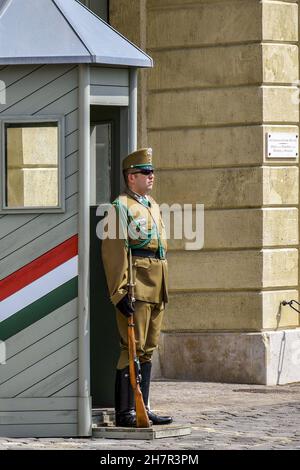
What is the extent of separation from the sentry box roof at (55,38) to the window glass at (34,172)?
1.53 ft

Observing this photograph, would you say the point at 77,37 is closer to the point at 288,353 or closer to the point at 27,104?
the point at 27,104

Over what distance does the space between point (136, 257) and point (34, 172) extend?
2.91 ft

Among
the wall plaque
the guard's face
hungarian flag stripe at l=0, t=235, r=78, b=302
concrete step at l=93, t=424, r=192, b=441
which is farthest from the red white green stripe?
the wall plaque

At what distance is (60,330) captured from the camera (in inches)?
394

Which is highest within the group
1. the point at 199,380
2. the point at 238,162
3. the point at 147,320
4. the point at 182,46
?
the point at 182,46

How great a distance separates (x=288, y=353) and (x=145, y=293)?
13.8 feet

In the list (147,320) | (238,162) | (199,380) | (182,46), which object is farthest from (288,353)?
(147,320)

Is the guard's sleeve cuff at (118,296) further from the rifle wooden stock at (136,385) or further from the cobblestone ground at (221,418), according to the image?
the cobblestone ground at (221,418)

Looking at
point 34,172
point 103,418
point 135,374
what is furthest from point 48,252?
point 103,418

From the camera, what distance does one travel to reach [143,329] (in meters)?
10.2

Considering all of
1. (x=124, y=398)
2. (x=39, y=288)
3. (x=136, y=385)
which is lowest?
(x=124, y=398)

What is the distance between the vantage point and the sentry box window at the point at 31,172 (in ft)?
32.9

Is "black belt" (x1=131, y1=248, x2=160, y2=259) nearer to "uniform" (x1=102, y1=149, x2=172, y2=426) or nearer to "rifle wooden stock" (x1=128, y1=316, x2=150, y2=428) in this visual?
"uniform" (x1=102, y1=149, x2=172, y2=426)

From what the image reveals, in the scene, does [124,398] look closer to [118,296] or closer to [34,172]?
[118,296]
